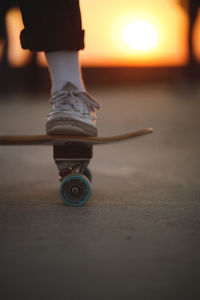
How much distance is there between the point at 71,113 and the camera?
1.63 meters

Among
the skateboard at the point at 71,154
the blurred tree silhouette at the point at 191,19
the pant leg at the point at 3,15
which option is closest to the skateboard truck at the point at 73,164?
the skateboard at the point at 71,154

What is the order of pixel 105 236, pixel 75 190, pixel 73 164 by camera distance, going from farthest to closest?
pixel 73 164
pixel 75 190
pixel 105 236

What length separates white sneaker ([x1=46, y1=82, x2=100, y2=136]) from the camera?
1.62 m

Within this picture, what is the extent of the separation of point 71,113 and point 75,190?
0.33 meters

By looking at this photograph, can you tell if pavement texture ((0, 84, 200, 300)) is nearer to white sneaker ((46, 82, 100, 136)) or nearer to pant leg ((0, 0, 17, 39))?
white sneaker ((46, 82, 100, 136))

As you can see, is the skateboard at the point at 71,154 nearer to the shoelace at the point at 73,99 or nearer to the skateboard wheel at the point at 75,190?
the skateboard wheel at the point at 75,190

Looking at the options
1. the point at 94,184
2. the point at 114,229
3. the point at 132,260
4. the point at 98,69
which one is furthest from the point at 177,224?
the point at 98,69

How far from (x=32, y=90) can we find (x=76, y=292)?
38.2 ft

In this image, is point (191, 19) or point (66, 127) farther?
point (191, 19)

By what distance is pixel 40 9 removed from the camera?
5.25 ft

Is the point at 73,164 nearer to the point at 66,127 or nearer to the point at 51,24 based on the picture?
the point at 66,127

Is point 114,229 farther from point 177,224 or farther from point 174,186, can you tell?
point 174,186

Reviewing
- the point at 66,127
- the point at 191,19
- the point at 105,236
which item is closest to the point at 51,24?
the point at 66,127

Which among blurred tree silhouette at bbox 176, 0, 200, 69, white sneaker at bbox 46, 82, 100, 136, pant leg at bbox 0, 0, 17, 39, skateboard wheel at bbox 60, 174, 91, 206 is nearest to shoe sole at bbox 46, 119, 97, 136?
white sneaker at bbox 46, 82, 100, 136
